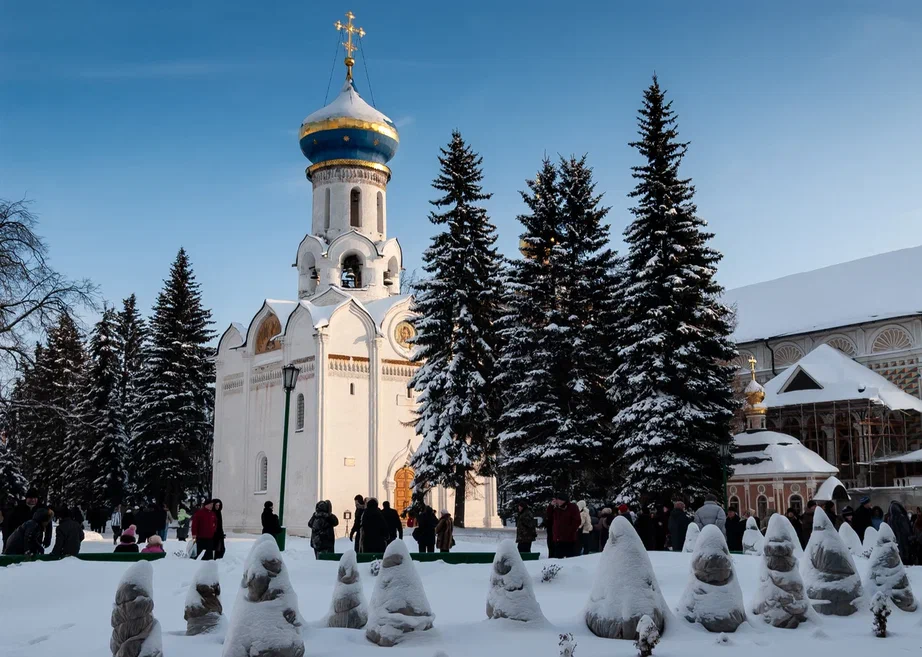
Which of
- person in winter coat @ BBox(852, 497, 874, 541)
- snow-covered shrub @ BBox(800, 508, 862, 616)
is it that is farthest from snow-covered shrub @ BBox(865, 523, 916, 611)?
person in winter coat @ BBox(852, 497, 874, 541)

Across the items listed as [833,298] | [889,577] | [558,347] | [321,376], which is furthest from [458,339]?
[833,298]

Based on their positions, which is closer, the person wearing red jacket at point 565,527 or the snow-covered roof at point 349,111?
the person wearing red jacket at point 565,527

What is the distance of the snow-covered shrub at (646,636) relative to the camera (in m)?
8.16

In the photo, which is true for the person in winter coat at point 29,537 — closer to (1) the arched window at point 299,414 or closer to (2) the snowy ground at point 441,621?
(2) the snowy ground at point 441,621

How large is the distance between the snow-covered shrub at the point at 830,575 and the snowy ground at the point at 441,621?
210 millimetres

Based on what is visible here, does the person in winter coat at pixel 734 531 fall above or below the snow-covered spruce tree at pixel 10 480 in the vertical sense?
below

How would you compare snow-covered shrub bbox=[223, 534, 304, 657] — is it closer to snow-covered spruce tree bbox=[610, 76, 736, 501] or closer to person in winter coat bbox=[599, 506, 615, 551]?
person in winter coat bbox=[599, 506, 615, 551]

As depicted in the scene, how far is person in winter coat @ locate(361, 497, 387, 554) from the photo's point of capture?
1583cm

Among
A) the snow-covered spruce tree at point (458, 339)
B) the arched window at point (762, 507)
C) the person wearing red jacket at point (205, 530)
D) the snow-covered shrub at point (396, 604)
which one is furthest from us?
the arched window at point (762, 507)

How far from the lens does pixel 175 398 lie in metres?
38.4

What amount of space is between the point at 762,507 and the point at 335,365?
14897mm

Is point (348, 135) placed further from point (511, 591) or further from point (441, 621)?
point (511, 591)

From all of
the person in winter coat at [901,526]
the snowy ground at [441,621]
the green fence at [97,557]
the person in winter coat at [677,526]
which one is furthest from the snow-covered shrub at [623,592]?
the person in winter coat at [901,526]

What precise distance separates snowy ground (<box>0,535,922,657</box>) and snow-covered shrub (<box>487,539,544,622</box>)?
0.13 metres
